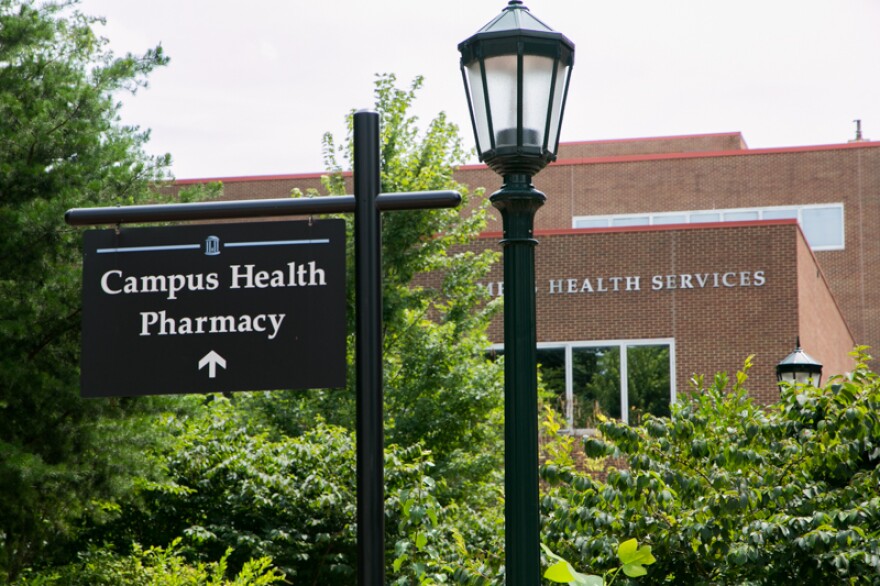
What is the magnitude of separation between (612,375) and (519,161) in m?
19.4

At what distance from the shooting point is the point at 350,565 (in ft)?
42.9

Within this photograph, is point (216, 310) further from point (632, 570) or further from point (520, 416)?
point (632, 570)

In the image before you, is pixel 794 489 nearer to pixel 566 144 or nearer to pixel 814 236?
pixel 814 236

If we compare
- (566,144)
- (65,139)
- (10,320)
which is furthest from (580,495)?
(566,144)

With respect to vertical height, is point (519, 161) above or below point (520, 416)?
above

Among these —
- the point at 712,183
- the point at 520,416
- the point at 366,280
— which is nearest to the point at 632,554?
the point at 520,416

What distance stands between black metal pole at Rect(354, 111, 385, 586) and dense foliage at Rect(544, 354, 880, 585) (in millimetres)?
4000

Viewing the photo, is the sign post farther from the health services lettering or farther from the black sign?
the health services lettering

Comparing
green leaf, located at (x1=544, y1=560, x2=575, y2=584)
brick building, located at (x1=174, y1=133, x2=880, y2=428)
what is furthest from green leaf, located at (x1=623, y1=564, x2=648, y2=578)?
brick building, located at (x1=174, y1=133, x2=880, y2=428)

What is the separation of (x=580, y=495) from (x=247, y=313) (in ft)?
15.3

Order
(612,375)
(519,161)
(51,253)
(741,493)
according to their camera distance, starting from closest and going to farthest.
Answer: (519,161) < (741,493) < (51,253) < (612,375)

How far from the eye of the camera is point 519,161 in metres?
4.80

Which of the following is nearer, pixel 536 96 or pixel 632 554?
pixel 536 96

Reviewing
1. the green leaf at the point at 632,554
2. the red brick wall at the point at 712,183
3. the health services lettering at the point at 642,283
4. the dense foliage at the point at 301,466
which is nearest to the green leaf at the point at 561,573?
the dense foliage at the point at 301,466
